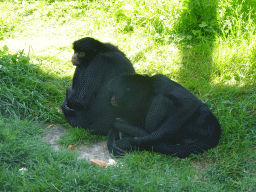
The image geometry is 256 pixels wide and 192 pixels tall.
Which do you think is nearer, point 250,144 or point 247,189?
point 247,189

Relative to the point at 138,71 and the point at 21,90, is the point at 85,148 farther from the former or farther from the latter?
the point at 138,71

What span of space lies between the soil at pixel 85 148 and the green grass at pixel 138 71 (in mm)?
121

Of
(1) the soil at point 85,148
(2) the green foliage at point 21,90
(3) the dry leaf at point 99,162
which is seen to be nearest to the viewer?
(3) the dry leaf at point 99,162

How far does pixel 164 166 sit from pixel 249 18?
340 centimetres

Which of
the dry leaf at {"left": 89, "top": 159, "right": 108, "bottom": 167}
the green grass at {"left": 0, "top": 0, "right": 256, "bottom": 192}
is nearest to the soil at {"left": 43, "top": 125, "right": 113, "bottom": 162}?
the green grass at {"left": 0, "top": 0, "right": 256, "bottom": 192}

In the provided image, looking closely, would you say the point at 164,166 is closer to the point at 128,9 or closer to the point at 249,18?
the point at 249,18

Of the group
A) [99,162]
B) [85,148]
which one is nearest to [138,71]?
[85,148]

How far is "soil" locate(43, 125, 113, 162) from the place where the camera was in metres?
3.43

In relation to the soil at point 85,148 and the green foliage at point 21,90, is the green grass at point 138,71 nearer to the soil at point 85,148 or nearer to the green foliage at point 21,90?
the green foliage at point 21,90

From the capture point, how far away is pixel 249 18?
198 inches

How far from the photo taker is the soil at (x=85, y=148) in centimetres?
343

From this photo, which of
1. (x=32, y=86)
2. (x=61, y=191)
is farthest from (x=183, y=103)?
(x=32, y=86)

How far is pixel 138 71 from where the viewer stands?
5027 mm

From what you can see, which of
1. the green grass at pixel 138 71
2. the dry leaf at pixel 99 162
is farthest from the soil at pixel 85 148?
the dry leaf at pixel 99 162
